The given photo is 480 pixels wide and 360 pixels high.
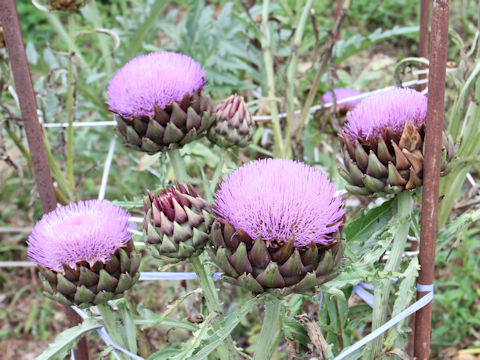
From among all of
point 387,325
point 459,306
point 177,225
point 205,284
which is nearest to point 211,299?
point 205,284

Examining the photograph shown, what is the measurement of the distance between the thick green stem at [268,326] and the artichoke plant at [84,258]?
0.19 m

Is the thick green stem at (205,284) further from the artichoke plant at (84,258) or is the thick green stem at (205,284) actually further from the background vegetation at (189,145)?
the background vegetation at (189,145)

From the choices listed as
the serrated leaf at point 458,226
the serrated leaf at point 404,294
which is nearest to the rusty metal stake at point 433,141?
the serrated leaf at point 404,294

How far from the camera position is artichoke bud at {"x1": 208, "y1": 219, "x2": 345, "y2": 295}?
61cm

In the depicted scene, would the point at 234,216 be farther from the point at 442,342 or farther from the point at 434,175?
the point at 442,342

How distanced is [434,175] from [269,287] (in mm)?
252

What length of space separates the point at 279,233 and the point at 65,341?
337 mm

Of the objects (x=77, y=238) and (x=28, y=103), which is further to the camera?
(x=28, y=103)

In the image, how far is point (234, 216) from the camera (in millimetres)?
632

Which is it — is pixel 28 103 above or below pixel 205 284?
above

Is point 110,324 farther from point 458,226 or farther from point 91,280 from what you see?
point 458,226

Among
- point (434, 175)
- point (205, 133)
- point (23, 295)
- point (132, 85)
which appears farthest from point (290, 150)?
point (23, 295)

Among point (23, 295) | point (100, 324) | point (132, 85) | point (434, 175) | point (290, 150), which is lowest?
point (23, 295)

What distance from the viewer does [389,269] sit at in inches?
29.8
